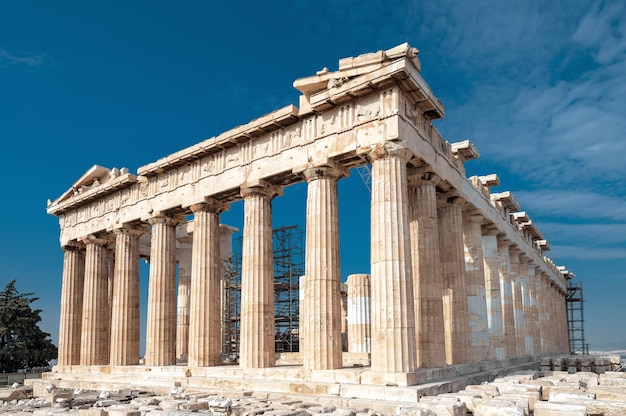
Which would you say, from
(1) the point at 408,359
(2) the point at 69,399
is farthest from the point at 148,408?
(1) the point at 408,359

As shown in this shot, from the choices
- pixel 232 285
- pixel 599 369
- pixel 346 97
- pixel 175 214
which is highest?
pixel 346 97

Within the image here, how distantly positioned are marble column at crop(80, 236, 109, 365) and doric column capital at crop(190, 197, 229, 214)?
30.9 feet

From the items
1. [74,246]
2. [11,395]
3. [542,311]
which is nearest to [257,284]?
[11,395]

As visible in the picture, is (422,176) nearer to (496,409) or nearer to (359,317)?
(359,317)

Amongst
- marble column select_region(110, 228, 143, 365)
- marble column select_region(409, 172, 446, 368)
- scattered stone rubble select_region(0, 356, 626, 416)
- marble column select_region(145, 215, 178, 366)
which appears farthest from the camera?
marble column select_region(110, 228, 143, 365)

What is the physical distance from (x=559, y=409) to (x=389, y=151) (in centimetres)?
954

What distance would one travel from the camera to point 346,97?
65.0 ft

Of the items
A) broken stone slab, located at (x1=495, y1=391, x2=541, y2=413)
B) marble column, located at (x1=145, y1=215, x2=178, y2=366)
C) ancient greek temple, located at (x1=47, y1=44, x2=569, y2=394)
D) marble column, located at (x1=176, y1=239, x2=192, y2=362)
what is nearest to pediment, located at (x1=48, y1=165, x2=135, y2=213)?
ancient greek temple, located at (x1=47, y1=44, x2=569, y2=394)

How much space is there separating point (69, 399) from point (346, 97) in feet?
45.2

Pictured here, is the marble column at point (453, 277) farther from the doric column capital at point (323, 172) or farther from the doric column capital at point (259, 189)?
the doric column capital at point (259, 189)

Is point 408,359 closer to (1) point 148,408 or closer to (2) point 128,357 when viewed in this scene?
(1) point 148,408

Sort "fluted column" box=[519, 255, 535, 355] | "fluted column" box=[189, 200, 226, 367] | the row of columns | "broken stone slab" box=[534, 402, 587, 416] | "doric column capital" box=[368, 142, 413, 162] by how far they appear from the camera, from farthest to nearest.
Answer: "fluted column" box=[519, 255, 535, 355] < "fluted column" box=[189, 200, 226, 367] < "doric column capital" box=[368, 142, 413, 162] < the row of columns < "broken stone slab" box=[534, 402, 587, 416]

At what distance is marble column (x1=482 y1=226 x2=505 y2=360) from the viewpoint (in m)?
27.8

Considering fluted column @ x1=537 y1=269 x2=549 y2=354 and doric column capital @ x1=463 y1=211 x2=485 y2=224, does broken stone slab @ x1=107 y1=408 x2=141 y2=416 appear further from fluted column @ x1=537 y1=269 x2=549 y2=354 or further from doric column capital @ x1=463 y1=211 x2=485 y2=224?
fluted column @ x1=537 y1=269 x2=549 y2=354
